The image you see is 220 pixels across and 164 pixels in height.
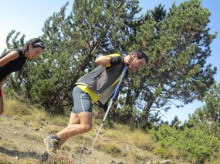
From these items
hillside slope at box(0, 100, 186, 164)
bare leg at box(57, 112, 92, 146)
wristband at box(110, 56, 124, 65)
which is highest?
wristband at box(110, 56, 124, 65)

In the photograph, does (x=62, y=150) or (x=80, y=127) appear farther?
(x=62, y=150)

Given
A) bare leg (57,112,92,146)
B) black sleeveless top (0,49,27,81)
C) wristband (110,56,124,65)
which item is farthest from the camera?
black sleeveless top (0,49,27,81)

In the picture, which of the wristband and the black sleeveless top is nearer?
the wristband

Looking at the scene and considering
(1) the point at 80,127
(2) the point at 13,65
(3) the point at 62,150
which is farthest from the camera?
(3) the point at 62,150

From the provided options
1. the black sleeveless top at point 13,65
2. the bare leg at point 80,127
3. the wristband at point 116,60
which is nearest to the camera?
the bare leg at point 80,127

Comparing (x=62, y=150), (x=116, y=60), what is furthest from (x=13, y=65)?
(x=62, y=150)

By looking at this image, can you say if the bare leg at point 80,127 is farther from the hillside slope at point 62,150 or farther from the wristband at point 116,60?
the wristband at point 116,60

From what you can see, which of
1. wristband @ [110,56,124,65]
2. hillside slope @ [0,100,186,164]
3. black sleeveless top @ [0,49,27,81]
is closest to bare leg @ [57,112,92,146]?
Answer: hillside slope @ [0,100,186,164]

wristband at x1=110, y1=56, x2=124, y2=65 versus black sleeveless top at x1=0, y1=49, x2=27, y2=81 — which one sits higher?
wristband at x1=110, y1=56, x2=124, y2=65

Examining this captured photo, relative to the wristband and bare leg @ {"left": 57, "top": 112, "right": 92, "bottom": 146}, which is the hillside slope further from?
the wristband

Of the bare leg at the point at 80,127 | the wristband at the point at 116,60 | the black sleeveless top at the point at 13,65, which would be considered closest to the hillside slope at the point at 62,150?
the bare leg at the point at 80,127

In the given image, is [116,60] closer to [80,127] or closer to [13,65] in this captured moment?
[80,127]

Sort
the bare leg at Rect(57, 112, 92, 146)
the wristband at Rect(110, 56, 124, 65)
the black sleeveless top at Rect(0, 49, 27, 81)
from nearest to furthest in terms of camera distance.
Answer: the bare leg at Rect(57, 112, 92, 146) → the wristband at Rect(110, 56, 124, 65) → the black sleeveless top at Rect(0, 49, 27, 81)

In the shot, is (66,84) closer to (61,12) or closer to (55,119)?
(55,119)
